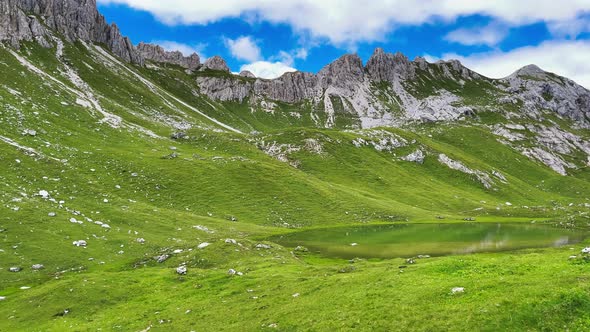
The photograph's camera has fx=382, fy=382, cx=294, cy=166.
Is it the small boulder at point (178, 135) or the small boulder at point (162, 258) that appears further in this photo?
the small boulder at point (178, 135)

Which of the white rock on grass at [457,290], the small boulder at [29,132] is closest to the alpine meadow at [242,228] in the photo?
the white rock on grass at [457,290]

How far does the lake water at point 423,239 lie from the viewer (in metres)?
66.3

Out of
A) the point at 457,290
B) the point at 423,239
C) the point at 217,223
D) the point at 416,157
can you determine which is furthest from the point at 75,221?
the point at 416,157

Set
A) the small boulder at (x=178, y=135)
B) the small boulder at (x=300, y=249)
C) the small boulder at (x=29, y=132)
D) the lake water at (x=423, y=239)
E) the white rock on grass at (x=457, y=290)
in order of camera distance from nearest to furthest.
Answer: the white rock on grass at (x=457, y=290)
the lake water at (x=423, y=239)
the small boulder at (x=300, y=249)
the small boulder at (x=29, y=132)
the small boulder at (x=178, y=135)

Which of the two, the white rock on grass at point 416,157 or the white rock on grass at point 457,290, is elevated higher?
the white rock on grass at point 416,157

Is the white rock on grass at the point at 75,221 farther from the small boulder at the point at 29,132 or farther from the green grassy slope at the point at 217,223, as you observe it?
the small boulder at the point at 29,132

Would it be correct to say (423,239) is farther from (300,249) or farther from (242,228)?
(242,228)

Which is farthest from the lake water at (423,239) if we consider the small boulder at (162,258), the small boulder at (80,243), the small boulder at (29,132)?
the small boulder at (29,132)

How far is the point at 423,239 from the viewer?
7738cm

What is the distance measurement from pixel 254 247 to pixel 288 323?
3244cm

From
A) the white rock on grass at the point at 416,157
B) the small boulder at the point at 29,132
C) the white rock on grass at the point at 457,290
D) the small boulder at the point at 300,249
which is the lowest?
the small boulder at the point at 300,249

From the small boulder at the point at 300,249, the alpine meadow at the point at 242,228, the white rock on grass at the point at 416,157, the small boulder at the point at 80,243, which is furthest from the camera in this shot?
the white rock on grass at the point at 416,157

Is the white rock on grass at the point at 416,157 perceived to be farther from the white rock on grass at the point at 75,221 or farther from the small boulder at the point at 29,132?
the white rock on grass at the point at 75,221

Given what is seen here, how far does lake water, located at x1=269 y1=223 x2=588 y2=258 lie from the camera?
218 feet
